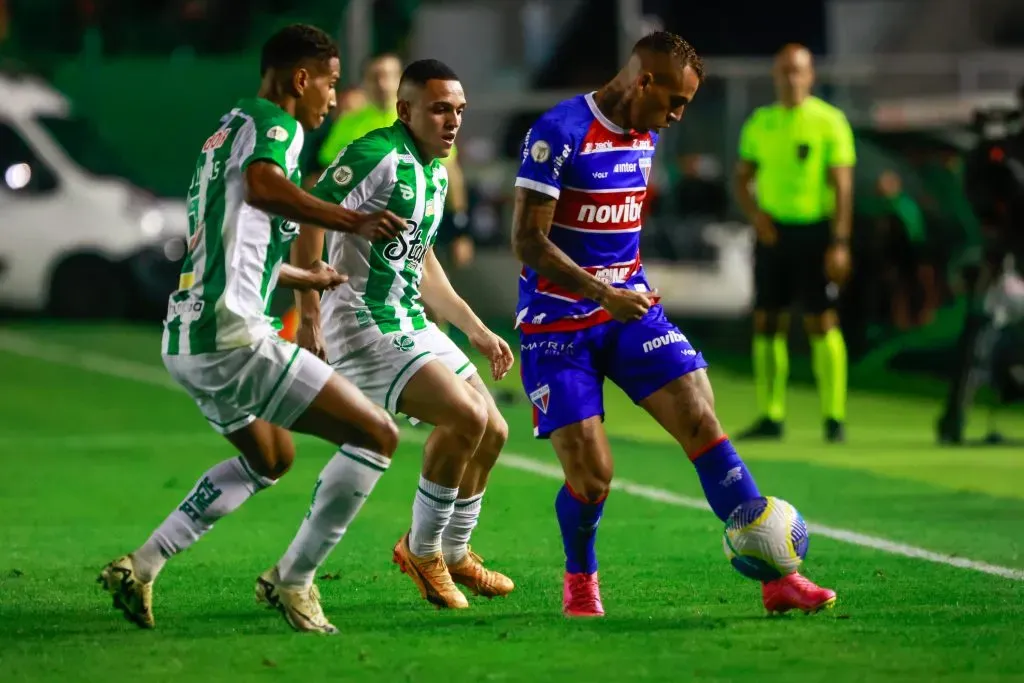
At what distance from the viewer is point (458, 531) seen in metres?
7.97

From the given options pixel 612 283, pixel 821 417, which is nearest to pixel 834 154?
pixel 821 417

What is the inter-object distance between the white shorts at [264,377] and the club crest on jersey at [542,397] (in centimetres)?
97

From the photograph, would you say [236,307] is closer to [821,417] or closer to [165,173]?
[821,417]

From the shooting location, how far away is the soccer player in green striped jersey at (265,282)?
269 inches

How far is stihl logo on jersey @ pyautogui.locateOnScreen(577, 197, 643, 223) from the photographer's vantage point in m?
7.73

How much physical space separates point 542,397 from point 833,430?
260 inches

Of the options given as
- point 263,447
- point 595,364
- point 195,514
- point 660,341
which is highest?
point 660,341

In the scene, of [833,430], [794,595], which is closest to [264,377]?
[794,595]

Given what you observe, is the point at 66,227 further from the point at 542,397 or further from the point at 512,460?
the point at 542,397

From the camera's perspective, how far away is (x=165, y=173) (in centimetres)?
2936

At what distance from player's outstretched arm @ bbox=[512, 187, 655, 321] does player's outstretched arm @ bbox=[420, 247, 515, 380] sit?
419mm

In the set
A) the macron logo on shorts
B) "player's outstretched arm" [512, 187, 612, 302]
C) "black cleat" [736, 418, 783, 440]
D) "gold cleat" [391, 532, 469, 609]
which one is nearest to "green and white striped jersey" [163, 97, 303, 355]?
"player's outstretched arm" [512, 187, 612, 302]

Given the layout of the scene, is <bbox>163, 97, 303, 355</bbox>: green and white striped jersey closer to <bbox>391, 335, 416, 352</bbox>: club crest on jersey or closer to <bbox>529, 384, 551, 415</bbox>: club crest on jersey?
<bbox>391, 335, 416, 352</bbox>: club crest on jersey

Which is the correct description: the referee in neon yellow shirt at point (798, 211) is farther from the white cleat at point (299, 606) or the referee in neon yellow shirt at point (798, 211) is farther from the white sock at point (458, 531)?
the white cleat at point (299, 606)
